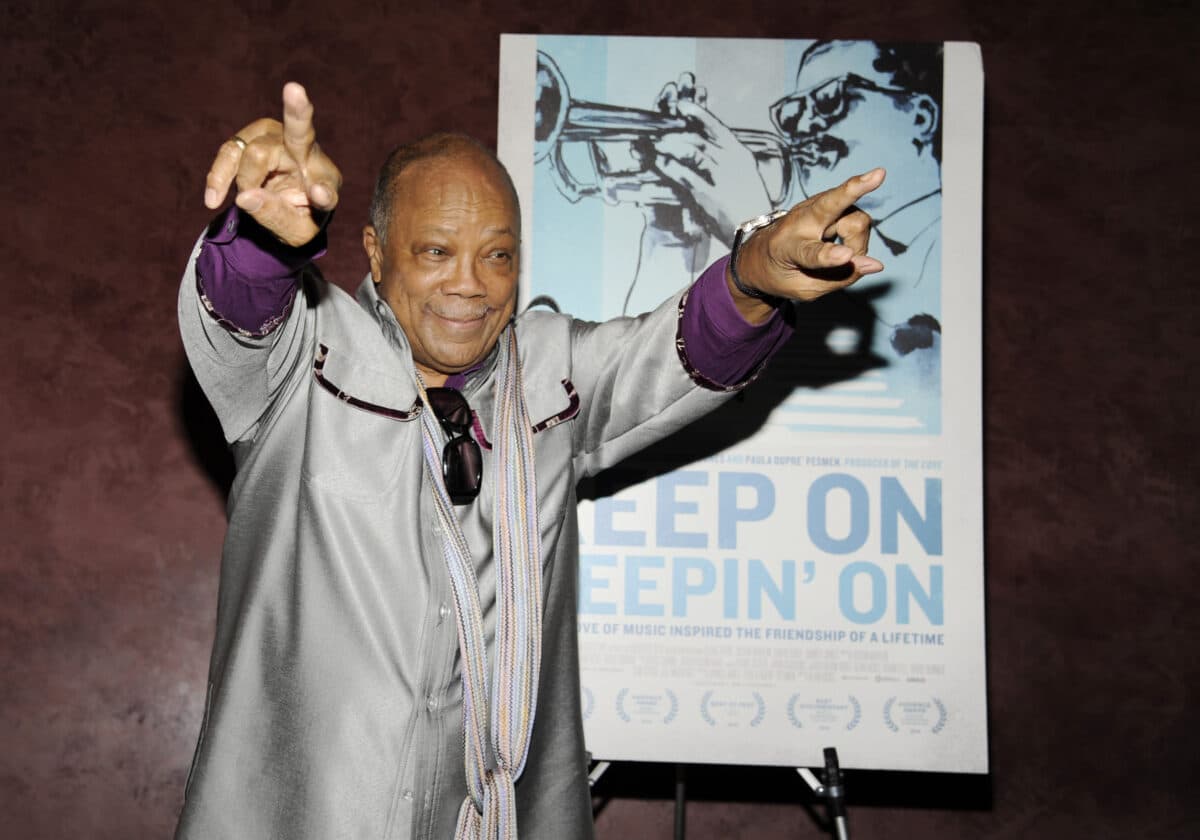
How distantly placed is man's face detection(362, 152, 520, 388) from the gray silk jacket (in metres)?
0.05

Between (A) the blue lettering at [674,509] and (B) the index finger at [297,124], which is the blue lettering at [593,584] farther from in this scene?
(B) the index finger at [297,124]

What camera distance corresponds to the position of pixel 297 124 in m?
1.30

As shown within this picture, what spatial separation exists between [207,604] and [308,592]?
61.4 inches

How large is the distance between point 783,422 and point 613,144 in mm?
670

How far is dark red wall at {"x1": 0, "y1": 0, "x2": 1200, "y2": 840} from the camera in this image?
2.99 metres

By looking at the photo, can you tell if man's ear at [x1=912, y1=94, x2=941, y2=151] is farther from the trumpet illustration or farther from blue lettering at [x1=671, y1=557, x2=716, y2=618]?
blue lettering at [x1=671, y1=557, x2=716, y2=618]

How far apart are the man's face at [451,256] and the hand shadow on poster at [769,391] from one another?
0.73m

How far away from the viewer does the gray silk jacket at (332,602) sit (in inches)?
62.6

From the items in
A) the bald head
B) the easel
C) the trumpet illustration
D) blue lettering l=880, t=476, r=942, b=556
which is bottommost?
the easel

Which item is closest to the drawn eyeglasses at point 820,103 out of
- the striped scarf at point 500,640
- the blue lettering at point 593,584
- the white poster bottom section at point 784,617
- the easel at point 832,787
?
the white poster bottom section at point 784,617

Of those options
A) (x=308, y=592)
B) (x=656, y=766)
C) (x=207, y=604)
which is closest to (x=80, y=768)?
(x=207, y=604)

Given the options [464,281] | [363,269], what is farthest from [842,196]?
[363,269]

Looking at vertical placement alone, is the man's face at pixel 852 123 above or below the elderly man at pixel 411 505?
above

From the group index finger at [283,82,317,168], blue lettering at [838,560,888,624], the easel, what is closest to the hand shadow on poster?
blue lettering at [838,560,888,624]
